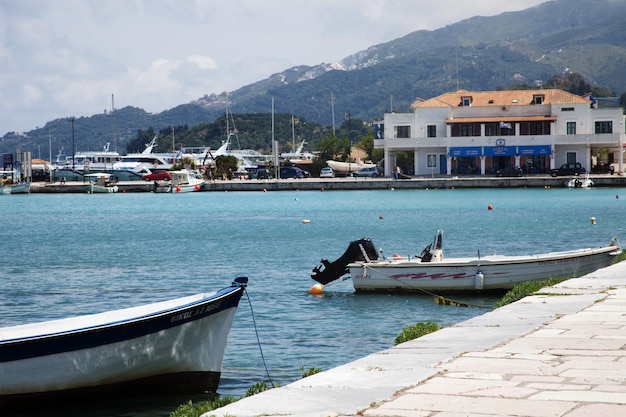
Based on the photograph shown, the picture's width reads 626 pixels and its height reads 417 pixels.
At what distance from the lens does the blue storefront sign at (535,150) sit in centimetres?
10431

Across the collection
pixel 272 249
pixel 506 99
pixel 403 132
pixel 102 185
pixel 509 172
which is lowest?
pixel 272 249

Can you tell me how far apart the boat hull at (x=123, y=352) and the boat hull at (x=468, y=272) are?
11269mm

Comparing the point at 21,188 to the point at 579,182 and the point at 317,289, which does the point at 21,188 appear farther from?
the point at 317,289

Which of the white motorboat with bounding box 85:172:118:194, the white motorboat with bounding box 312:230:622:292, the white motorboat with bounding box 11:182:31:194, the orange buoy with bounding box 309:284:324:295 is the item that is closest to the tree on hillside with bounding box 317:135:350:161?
the white motorboat with bounding box 85:172:118:194

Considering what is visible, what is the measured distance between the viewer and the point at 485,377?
10102 millimetres

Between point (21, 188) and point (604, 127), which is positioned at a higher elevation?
point (604, 127)

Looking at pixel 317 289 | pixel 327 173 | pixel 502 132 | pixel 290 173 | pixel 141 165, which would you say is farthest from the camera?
pixel 141 165


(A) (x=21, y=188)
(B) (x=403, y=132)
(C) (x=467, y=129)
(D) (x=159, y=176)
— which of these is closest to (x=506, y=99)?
(C) (x=467, y=129)

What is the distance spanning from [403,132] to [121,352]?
96.6 m

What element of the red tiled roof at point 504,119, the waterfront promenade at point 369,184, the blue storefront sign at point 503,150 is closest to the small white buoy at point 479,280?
the waterfront promenade at point 369,184

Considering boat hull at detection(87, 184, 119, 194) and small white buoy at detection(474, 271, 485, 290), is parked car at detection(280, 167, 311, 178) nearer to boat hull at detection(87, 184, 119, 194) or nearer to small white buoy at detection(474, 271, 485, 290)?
boat hull at detection(87, 184, 119, 194)

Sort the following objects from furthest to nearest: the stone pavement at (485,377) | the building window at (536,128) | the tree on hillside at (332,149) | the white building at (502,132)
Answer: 1. the tree on hillside at (332,149)
2. the building window at (536,128)
3. the white building at (502,132)
4. the stone pavement at (485,377)

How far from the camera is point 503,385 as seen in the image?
381 inches

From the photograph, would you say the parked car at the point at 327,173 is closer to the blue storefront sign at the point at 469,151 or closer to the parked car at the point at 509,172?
the blue storefront sign at the point at 469,151
